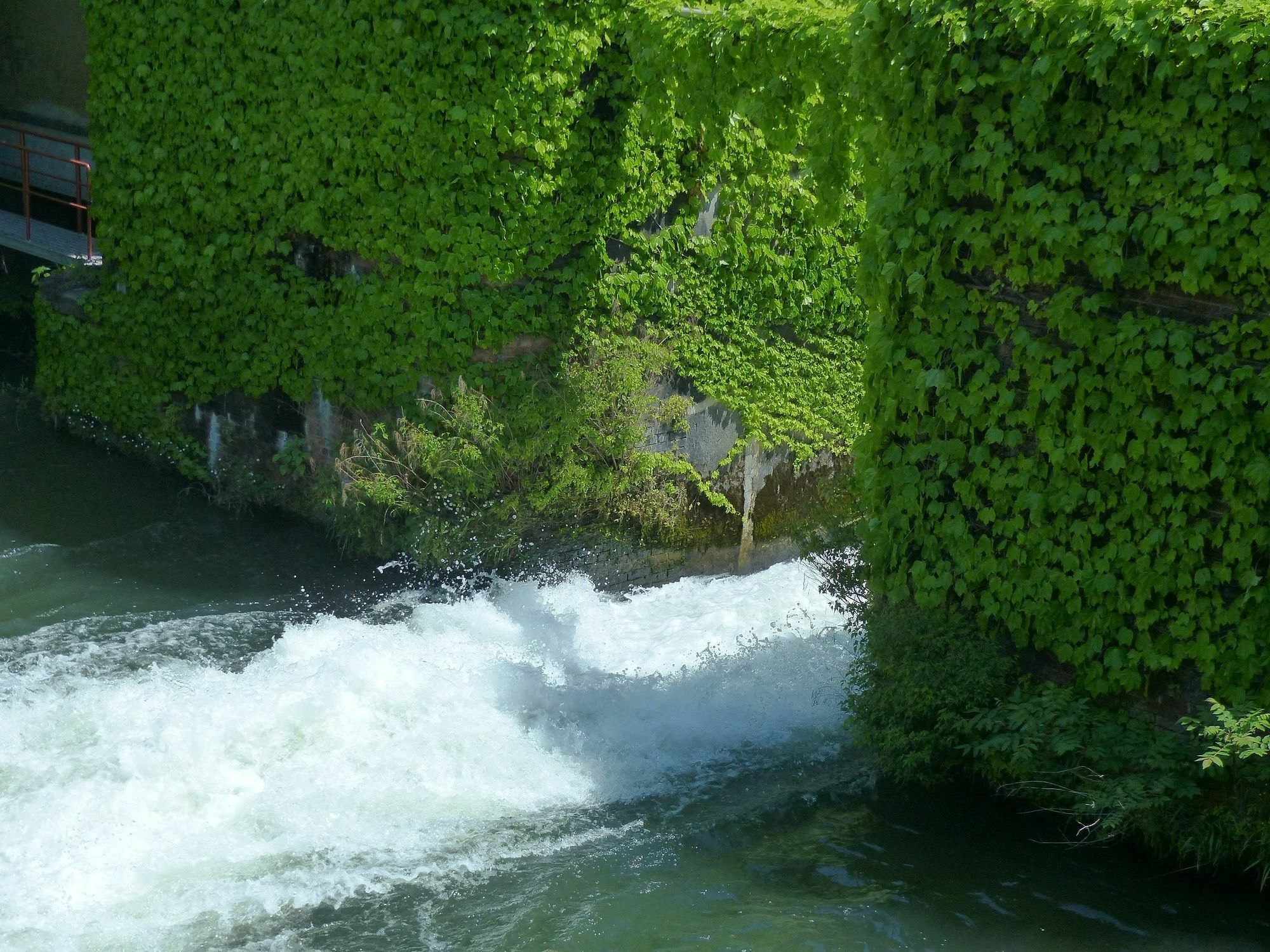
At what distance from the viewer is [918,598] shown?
7625 millimetres

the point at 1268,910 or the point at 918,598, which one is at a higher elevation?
the point at 918,598

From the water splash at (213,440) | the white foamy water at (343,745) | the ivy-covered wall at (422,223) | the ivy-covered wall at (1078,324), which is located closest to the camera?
the ivy-covered wall at (1078,324)

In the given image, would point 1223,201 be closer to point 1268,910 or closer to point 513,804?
point 1268,910

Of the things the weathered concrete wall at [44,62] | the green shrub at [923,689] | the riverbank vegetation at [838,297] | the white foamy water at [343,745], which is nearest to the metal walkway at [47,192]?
the weathered concrete wall at [44,62]

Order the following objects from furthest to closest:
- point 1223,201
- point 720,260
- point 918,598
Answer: point 720,260
point 918,598
point 1223,201

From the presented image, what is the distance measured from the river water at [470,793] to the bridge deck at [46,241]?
11.5 feet

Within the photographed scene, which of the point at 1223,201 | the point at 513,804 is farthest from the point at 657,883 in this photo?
the point at 1223,201

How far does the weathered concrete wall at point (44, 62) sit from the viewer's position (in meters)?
14.6

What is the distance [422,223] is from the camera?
10125 mm

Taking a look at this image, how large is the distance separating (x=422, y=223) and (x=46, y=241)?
5.13 metres

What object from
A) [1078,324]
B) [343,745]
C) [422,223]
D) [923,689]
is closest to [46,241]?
[422,223]

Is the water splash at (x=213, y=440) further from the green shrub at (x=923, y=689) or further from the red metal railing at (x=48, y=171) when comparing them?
the green shrub at (x=923, y=689)

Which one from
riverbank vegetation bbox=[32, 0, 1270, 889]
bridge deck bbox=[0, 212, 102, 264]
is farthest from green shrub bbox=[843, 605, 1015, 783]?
bridge deck bbox=[0, 212, 102, 264]

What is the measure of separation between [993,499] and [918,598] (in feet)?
2.51
